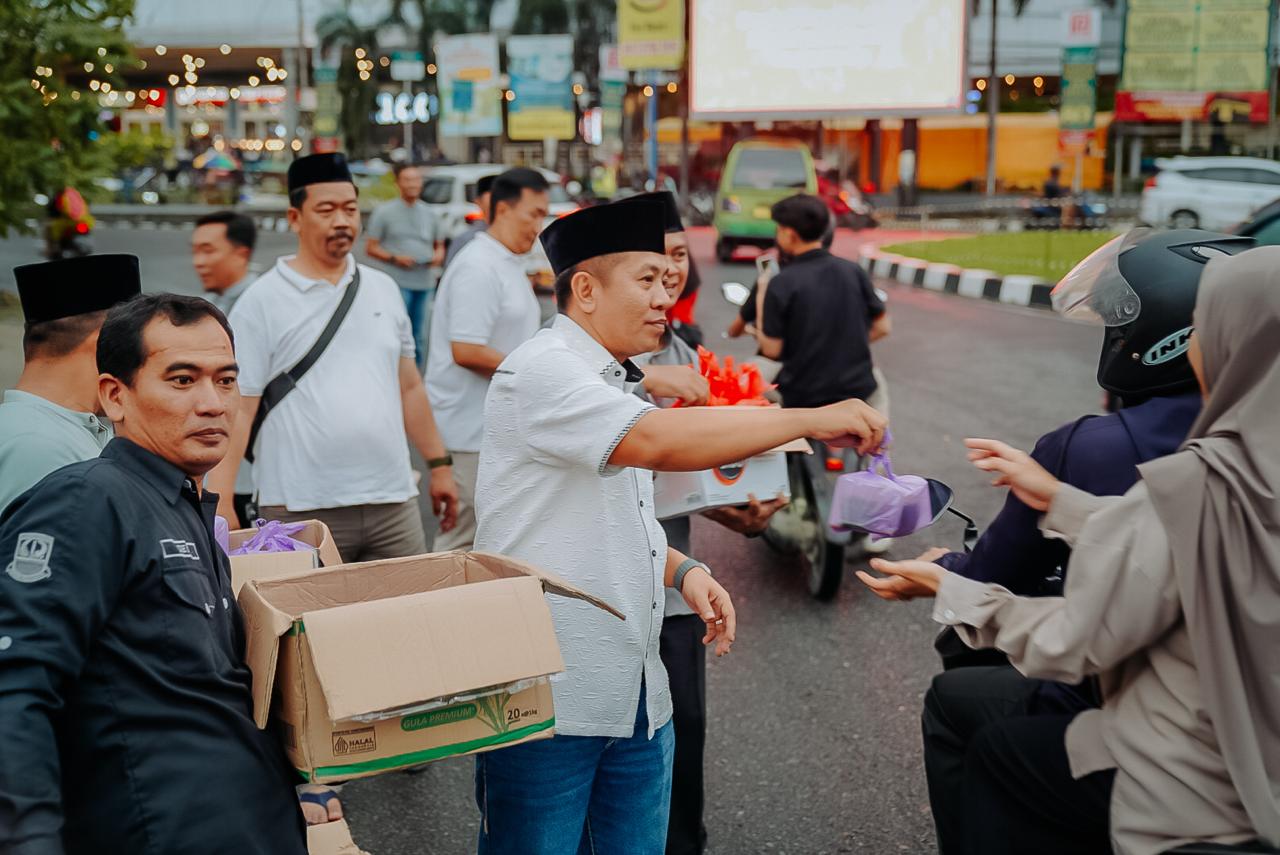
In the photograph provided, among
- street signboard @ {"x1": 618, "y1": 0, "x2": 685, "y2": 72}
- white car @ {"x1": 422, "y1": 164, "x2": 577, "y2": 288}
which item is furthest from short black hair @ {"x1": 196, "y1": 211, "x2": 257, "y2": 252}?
street signboard @ {"x1": 618, "y1": 0, "x2": 685, "y2": 72}

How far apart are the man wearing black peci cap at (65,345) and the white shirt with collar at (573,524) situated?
33.1 inches

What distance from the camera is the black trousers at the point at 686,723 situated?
326cm

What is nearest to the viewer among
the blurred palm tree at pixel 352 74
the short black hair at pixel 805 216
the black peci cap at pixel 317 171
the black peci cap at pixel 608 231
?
the black peci cap at pixel 608 231

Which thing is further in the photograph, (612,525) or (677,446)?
(612,525)

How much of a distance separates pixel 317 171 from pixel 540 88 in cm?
2642

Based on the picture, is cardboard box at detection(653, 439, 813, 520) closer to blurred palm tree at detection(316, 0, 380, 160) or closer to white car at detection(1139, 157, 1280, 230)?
white car at detection(1139, 157, 1280, 230)

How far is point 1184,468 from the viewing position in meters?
1.88

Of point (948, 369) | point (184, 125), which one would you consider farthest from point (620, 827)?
point (184, 125)

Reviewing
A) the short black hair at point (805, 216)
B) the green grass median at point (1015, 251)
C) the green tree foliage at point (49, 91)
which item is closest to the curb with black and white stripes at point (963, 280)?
the green grass median at point (1015, 251)

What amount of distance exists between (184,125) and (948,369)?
271ft

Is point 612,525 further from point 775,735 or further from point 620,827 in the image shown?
point 775,735

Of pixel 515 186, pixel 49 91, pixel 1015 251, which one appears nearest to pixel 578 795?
pixel 515 186

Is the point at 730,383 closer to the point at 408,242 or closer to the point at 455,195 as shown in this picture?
the point at 408,242

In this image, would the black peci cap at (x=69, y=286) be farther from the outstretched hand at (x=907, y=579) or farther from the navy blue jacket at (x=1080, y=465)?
the navy blue jacket at (x=1080, y=465)
